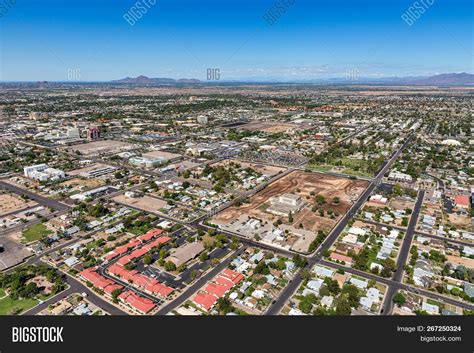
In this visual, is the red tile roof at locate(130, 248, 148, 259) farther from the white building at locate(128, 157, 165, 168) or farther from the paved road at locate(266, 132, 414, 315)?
the white building at locate(128, 157, 165, 168)

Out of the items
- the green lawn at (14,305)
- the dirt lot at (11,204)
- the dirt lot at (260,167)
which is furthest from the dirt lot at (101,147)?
the green lawn at (14,305)

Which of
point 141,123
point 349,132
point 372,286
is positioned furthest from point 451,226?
point 141,123

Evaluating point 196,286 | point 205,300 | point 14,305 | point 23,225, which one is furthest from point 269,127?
point 14,305

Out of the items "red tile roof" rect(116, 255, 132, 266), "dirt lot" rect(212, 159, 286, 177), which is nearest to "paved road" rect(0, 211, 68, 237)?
"red tile roof" rect(116, 255, 132, 266)
